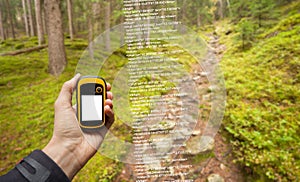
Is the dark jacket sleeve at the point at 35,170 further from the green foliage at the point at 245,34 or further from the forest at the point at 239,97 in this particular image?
the green foliage at the point at 245,34

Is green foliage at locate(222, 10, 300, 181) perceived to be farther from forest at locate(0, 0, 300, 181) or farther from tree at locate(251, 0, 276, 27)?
tree at locate(251, 0, 276, 27)

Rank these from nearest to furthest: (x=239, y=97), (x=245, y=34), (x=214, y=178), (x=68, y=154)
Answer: (x=68, y=154), (x=214, y=178), (x=239, y=97), (x=245, y=34)

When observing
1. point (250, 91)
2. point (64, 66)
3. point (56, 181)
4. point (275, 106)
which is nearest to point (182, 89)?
point (56, 181)

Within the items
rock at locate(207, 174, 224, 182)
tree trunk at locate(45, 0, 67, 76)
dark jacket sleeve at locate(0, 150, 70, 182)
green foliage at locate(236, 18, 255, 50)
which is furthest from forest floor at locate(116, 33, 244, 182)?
green foliage at locate(236, 18, 255, 50)

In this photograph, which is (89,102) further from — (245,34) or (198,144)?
(245,34)

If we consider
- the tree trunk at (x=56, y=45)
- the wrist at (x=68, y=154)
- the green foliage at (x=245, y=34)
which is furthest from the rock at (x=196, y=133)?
the green foliage at (x=245, y=34)

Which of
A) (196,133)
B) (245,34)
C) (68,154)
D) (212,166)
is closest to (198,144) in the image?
(196,133)
